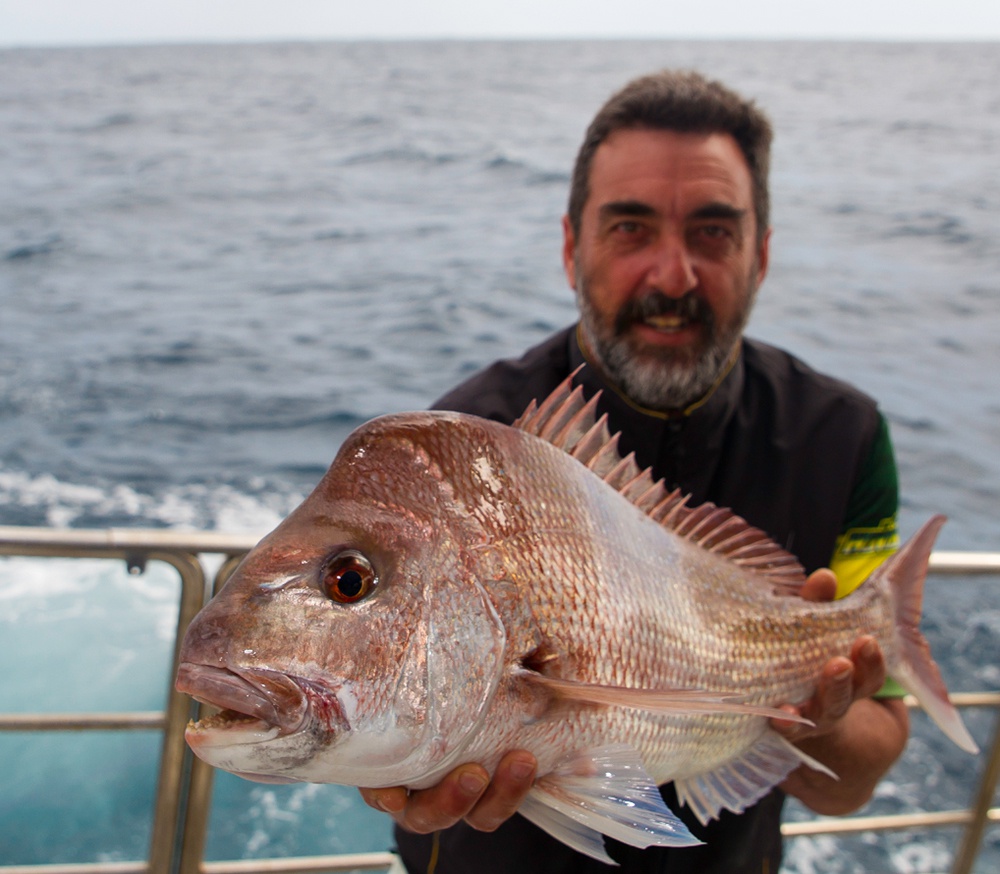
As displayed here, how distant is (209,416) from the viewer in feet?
28.2

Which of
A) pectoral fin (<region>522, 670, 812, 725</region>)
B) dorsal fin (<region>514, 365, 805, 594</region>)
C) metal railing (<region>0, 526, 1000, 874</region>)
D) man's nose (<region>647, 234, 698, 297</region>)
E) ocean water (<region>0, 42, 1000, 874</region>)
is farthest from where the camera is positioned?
ocean water (<region>0, 42, 1000, 874</region>)

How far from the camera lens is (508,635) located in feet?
3.44

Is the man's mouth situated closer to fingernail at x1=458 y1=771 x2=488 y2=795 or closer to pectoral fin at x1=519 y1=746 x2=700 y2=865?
pectoral fin at x1=519 y1=746 x2=700 y2=865

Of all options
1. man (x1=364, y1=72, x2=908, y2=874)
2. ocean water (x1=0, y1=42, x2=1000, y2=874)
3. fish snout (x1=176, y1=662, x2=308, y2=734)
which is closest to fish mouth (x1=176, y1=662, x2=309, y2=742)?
fish snout (x1=176, y1=662, x2=308, y2=734)

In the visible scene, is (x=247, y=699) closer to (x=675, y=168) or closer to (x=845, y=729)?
(x=845, y=729)

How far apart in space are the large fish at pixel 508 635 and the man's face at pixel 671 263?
64 cm

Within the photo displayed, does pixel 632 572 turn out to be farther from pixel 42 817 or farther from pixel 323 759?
pixel 42 817

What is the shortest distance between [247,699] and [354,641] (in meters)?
0.12

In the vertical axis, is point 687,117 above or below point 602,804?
above

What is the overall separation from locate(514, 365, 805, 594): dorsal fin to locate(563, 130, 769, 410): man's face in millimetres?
593

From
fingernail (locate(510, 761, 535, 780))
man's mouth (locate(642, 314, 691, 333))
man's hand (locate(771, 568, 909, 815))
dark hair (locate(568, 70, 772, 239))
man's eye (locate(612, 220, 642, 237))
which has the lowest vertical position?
man's hand (locate(771, 568, 909, 815))

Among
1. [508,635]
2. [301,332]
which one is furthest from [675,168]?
[301,332]

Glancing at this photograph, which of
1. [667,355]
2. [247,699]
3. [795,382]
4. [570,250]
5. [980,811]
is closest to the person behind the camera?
[247,699]

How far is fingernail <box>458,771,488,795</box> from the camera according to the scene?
108 centimetres
